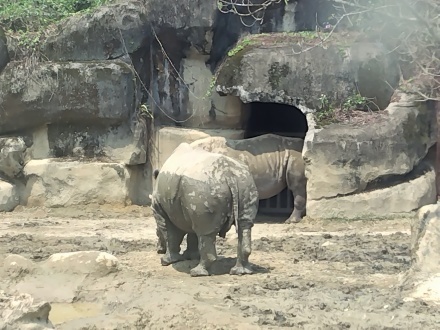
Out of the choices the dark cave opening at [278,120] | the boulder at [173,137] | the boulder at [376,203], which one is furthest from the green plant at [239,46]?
the boulder at [376,203]

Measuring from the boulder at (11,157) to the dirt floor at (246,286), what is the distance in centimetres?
218

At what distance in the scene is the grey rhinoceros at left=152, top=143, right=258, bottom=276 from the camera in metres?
6.98

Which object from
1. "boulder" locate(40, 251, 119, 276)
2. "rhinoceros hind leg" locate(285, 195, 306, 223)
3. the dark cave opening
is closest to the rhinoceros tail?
"boulder" locate(40, 251, 119, 276)

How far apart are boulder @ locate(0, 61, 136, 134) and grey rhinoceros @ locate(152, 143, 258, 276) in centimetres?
509

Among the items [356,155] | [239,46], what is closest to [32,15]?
[239,46]

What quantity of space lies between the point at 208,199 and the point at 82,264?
124 centimetres

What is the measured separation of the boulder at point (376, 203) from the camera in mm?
10891

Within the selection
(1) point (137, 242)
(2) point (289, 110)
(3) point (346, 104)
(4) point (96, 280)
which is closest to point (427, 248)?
(4) point (96, 280)

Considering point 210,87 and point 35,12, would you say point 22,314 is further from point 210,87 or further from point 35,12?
point 35,12

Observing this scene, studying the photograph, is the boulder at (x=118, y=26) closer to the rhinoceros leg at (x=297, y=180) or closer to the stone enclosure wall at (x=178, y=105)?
the stone enclosure wall at (x=178, y=105)

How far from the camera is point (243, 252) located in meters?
7.23

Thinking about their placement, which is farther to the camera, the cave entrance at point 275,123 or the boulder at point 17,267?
the cave entrance at point 275,123

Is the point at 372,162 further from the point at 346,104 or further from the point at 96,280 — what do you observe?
the point at 96,280

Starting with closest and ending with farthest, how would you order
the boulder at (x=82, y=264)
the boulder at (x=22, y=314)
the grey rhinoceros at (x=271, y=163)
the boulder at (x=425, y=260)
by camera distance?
the boulder at (x=22, y=314) → the boulder at (x=425, y=260) → the boulder at (x=82, y=264) → the grey rhinoceros at (x=271, y=163)
